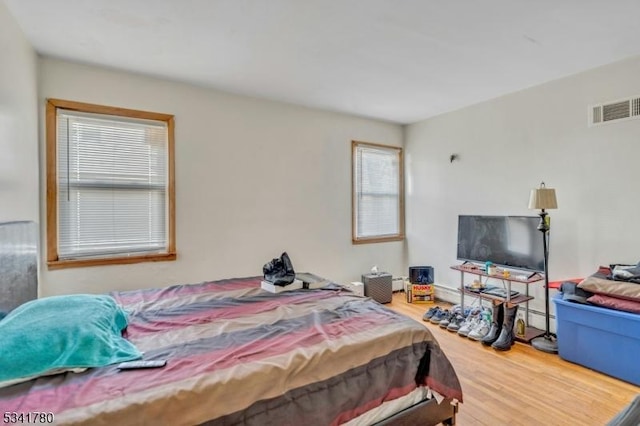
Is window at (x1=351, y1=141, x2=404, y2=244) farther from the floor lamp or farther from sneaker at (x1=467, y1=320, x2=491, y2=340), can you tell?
the floor lamp

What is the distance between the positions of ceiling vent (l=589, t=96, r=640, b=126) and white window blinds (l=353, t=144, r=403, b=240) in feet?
7.45

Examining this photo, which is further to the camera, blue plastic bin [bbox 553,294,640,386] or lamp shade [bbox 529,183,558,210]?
lamp shade [bbox 529,183,558,210]

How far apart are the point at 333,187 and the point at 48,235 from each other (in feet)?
9.25

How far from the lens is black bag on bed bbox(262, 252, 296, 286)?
246 cm

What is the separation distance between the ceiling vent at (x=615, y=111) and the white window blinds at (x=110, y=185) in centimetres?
388

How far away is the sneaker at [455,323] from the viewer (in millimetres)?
3273

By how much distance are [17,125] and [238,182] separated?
1.74 metres

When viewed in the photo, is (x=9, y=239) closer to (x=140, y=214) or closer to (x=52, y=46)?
(x=140, y=214)

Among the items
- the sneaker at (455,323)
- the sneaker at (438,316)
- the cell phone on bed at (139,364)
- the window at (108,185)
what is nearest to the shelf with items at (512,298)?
the sneaker at (455,323)

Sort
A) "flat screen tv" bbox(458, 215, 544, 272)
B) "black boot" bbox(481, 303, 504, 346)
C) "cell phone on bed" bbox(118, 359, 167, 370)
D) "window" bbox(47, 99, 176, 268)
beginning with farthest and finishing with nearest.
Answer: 1. "flat screen tv" bbox(458, 215, 544, 272)
2. "black boot" bbox(481, 303, 504, 346)
3. "window" bbox(47, 99, 176, 268)
4. "cell phone on bed" bbox(118, 359, 167, 370)

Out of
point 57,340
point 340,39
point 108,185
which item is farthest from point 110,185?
point 340,39

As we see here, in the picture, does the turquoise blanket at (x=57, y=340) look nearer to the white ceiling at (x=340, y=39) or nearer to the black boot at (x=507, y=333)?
the white ceiling at (x=340, y=39)

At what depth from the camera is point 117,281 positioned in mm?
2844

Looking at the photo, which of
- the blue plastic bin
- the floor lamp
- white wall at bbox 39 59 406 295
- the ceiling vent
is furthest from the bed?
the ceiling vent
